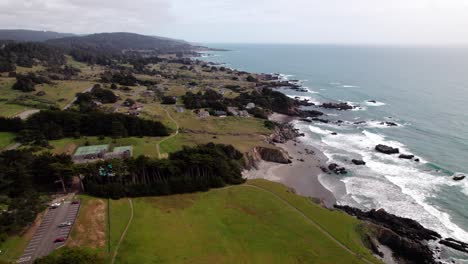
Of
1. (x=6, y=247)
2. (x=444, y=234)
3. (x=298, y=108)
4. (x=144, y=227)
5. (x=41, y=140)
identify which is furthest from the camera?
(x=298, y=108)

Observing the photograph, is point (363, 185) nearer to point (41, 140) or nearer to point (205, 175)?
point (205, 175)

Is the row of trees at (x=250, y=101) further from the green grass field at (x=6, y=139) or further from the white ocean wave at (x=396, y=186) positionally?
the green grass field at (x=6, y=139)

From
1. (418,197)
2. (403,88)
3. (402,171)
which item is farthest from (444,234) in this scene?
(403,88)

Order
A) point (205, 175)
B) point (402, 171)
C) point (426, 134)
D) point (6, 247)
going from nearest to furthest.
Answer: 1. point (6, 247)
2. point (205, 175)
3. point (402, 171)
4. point (426, 134)

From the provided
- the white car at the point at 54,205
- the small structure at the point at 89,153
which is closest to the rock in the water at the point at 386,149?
the small structure at the point at 89,153

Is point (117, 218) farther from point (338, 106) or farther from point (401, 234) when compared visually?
point (338, 106)

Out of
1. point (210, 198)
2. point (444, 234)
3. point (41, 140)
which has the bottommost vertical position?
point (444, 234)

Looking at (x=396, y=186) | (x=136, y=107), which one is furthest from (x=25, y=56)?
(x=396, y=186)
